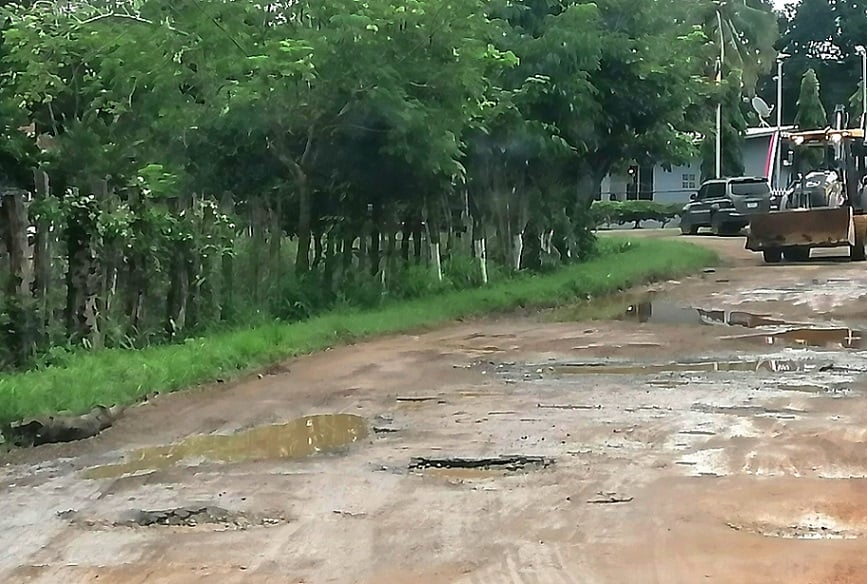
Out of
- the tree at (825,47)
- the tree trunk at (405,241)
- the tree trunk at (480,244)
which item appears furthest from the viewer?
the tree at (825,47)

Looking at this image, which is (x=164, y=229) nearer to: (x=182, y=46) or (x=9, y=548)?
(x=182, y=46)

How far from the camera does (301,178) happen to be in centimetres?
1702

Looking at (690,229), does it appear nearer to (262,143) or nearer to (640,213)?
(640,213)

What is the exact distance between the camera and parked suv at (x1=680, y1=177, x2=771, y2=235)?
37.1 metres

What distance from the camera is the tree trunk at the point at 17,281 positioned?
11.6 meters

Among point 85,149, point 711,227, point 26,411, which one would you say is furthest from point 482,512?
point 711,227

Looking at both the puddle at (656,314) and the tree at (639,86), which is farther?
the tree at (639,86)

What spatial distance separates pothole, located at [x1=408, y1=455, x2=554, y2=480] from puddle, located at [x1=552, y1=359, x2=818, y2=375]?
13.3 feet

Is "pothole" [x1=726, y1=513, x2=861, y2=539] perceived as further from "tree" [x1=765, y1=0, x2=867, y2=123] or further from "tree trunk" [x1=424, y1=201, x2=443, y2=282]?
"tree" [x1=765, y1=0, x2=867, y2=123]

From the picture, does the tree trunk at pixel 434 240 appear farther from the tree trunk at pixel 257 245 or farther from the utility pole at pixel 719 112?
the utility pole at pixel 719 112

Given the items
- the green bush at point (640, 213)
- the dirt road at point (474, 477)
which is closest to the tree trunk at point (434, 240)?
the dirt road at point (474, 477)

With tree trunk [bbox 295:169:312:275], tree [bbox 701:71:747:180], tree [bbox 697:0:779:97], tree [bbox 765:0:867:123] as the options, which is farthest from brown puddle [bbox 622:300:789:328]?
tree [bbox 765:0:867:123]

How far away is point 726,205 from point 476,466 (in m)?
32.0

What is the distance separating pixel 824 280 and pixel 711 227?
676 inches
